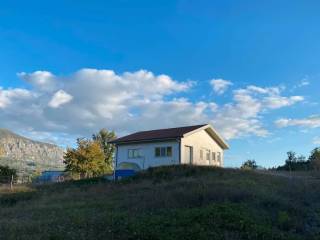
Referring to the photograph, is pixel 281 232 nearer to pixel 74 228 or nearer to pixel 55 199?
pixel 74 228

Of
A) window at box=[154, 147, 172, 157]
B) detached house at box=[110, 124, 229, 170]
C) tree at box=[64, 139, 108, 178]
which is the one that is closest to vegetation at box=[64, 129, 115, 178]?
tree at box=[64, 139, 108, 178]

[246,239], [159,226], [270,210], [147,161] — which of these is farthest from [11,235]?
[147,161]

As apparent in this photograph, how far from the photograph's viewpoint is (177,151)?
33.0 metres

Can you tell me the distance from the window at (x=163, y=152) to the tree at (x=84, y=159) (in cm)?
1492

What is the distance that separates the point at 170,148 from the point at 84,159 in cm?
1688

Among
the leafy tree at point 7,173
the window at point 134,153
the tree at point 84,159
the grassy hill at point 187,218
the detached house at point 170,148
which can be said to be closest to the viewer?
the grassy hill at point 187,218

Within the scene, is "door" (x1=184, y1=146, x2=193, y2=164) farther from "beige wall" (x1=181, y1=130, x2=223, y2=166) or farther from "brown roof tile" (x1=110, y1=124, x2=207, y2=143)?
"brown roof tile" (x1=110, y1=124, x2=207, y2=143)

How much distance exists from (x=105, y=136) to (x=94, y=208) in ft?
185

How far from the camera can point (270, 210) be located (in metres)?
13.3

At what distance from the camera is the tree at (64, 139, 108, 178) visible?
4638cm

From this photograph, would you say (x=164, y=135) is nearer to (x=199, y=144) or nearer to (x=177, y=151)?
(x=177, y=151)

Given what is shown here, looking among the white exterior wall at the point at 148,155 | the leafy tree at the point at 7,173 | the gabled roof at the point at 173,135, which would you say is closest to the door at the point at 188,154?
the white exterior wall at the point at 148,155

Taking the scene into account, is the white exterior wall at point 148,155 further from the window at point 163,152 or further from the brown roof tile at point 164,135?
the brown roof tile at point 164,135

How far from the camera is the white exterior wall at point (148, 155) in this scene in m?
33.2
